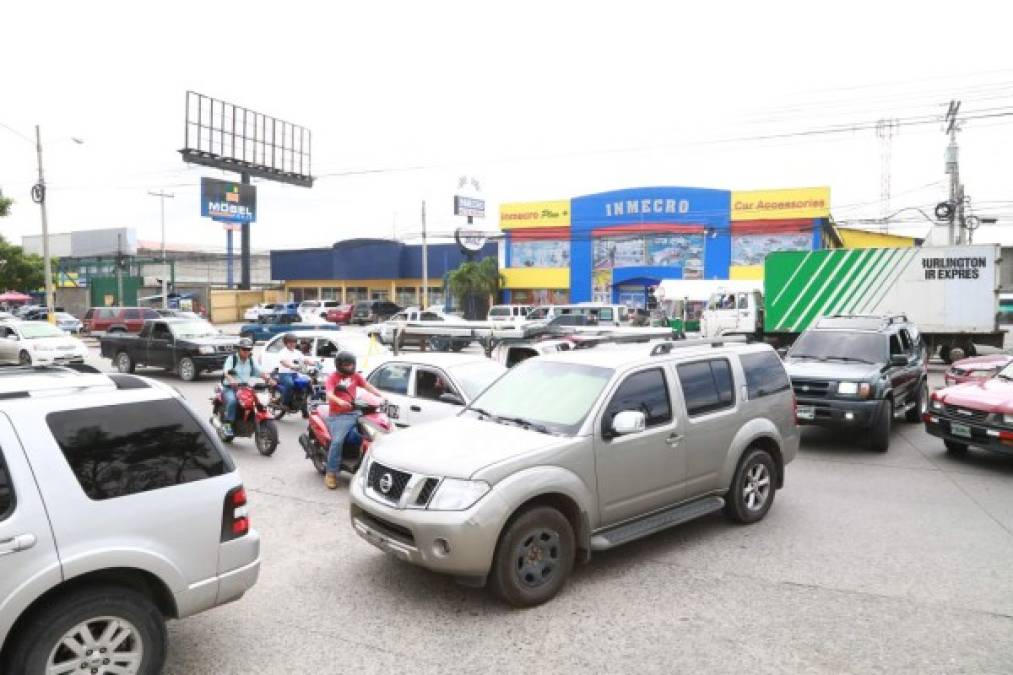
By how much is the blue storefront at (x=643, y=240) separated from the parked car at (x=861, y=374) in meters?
29.5

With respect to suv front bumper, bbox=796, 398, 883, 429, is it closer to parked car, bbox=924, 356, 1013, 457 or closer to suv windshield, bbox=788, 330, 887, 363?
parked car, bbox=924, 356, 1013, 457

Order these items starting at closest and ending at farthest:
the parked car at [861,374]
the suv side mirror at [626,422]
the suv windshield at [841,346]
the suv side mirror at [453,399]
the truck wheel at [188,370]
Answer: the suv side mirror at [626,422] < the suv side mirror at [453,399] < the parked car at [861,374] < the suv windshield at [841,346] < the truck wheel at [188,370]

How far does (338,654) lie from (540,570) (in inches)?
56.0

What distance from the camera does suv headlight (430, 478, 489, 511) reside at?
447 centimetres

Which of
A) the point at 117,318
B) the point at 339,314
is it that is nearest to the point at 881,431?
the point at 117,318

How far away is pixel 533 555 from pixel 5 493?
3051mm

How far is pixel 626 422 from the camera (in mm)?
5141

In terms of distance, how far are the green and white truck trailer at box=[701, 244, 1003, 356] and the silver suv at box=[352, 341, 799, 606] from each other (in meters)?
15.4

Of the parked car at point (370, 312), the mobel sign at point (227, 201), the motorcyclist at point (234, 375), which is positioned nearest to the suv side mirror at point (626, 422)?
the motorcyclist at point (234, 375)

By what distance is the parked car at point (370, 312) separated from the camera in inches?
1758

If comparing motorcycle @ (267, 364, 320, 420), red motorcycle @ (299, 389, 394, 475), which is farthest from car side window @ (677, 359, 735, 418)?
motorcycle @ (267, 364, 320, 420)

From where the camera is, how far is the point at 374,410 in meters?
7.82

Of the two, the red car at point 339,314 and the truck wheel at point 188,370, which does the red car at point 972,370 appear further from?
the red car at point 339,314

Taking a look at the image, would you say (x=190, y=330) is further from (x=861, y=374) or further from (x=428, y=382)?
(x=861, y=374)
